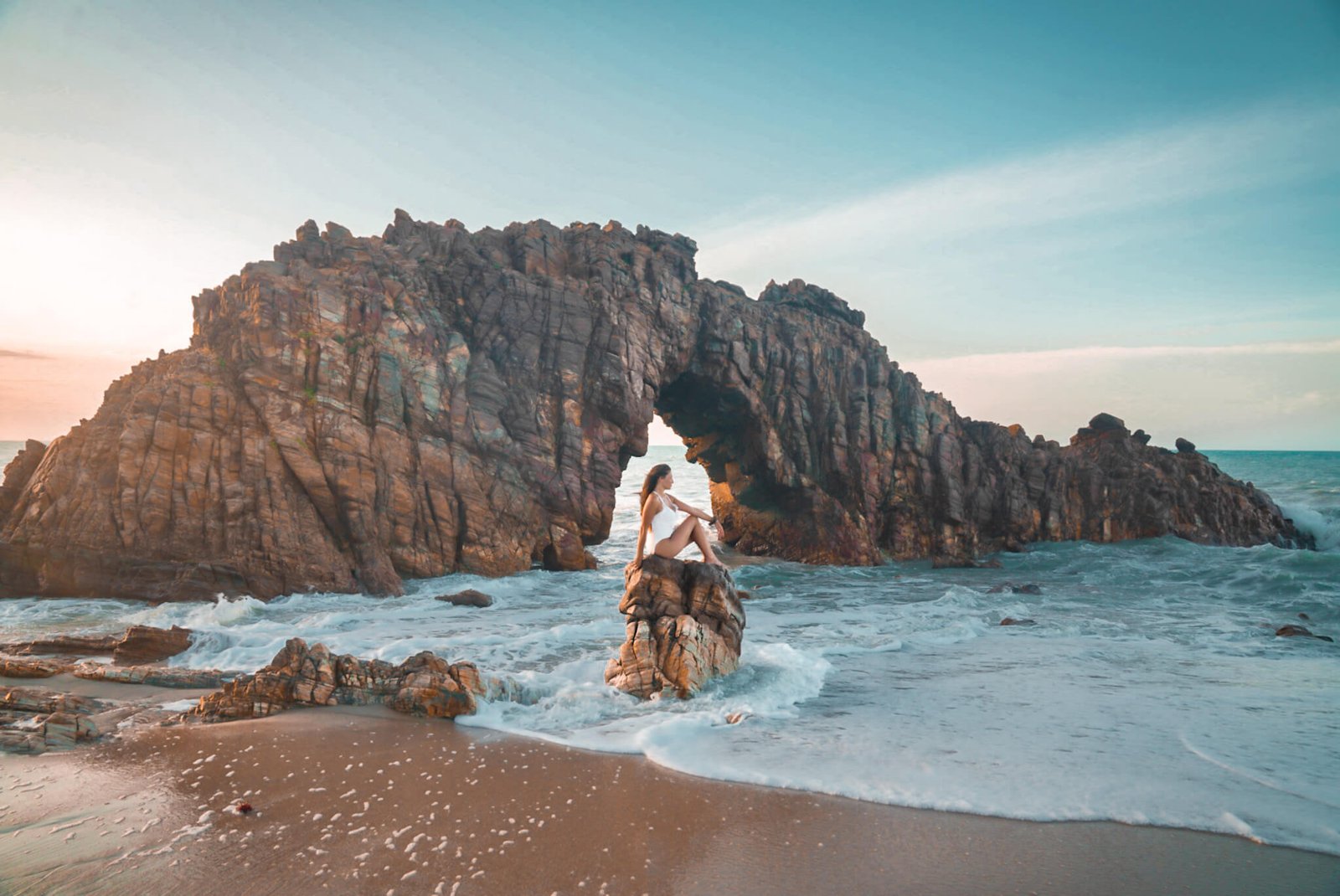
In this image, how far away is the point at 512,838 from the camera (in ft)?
17.1

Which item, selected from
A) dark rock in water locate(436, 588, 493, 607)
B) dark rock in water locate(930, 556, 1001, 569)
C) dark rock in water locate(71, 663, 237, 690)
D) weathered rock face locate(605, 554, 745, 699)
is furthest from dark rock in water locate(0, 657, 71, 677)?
dark rock in water locate(930, 556, 1001, 569)

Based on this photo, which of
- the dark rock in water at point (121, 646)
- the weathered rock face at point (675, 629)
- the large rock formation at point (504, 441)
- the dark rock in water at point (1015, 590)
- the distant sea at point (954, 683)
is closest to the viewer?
the distant sea at point (954, 683)

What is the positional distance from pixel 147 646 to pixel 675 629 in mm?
9333

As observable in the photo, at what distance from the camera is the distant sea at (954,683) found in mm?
6566

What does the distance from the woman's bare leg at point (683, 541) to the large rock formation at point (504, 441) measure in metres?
13.3

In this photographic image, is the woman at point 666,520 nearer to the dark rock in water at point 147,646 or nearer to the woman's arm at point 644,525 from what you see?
the woman's arm at point 644,525

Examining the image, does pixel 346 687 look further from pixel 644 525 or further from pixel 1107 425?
pixel 1107 425

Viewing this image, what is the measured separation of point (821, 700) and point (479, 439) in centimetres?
1855

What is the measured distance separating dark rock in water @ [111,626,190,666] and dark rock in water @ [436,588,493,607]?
7272 mm

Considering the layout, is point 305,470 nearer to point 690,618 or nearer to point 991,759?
point 690,618

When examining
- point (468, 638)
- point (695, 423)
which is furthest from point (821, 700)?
point (695, 423)

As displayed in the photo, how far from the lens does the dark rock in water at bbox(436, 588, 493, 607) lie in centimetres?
1900

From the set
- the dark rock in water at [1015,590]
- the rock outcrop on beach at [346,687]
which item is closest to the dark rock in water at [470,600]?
the rock outcrop on beach at [346,687]

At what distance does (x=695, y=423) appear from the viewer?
38.4 meters
